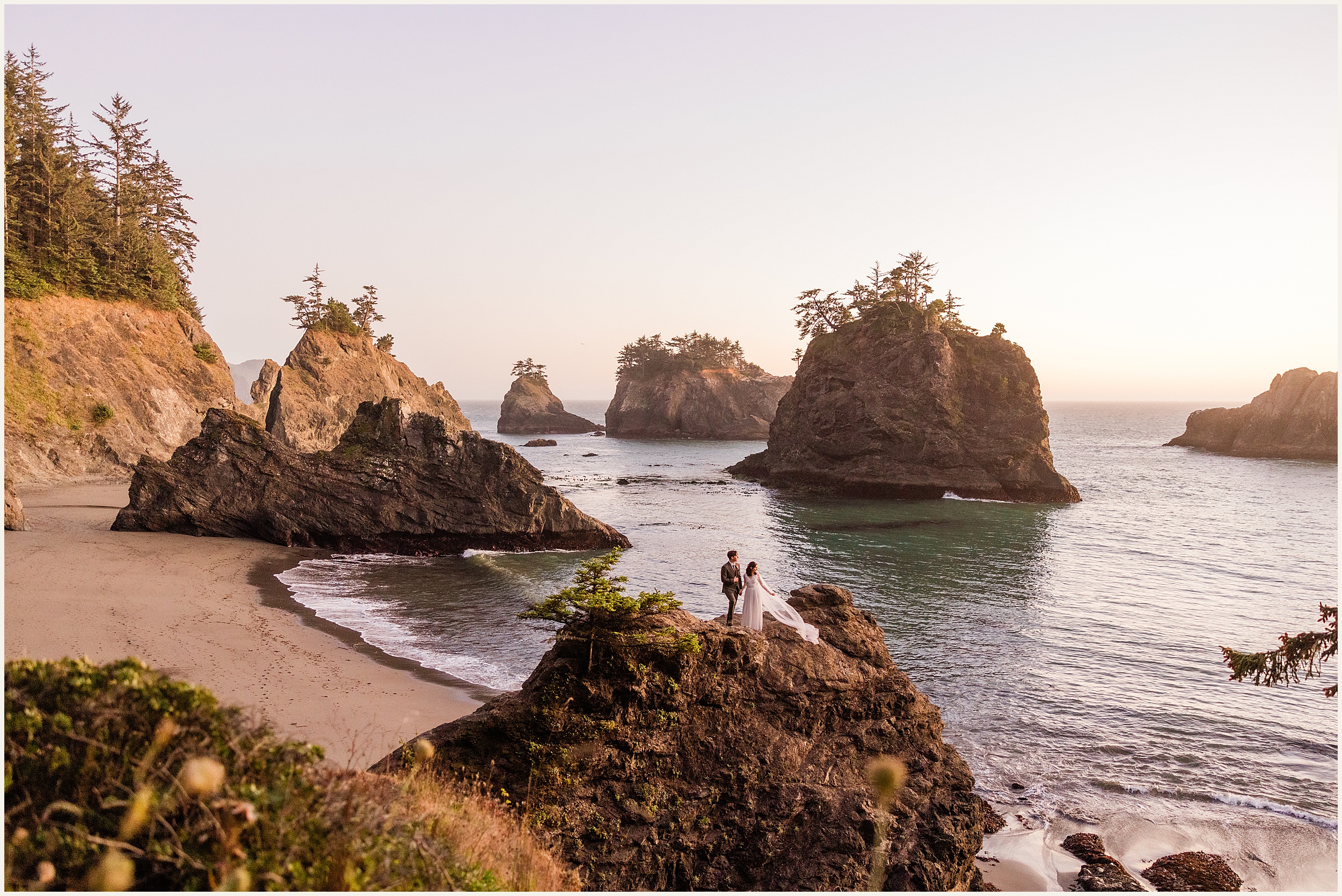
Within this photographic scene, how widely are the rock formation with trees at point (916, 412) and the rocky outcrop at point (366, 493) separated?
31138 mm

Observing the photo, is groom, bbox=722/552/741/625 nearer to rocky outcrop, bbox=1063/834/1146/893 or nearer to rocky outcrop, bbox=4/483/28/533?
rocky outcrop, bbox=1063/834/1146/893

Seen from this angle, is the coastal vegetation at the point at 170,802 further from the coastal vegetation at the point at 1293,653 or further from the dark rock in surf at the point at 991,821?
the dark rock in surf at the point at 991,821

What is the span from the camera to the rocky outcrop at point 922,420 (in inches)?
2174

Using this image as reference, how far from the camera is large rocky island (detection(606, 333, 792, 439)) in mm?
126125

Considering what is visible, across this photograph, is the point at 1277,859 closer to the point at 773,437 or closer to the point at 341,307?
the point at 773,437

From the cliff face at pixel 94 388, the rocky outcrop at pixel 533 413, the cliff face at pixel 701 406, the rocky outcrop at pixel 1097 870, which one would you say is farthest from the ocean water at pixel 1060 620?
the rocky outcrop at pixel 533 413

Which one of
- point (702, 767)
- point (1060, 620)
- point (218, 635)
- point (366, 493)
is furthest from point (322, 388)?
point (702, 767)

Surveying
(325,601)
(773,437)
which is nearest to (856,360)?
(773,437)

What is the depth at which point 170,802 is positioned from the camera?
15.6 feet

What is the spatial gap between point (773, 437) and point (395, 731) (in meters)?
58.2

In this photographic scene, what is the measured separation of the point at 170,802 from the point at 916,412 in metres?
57.2

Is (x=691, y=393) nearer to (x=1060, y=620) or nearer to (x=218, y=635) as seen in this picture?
(x=1060, y=620)

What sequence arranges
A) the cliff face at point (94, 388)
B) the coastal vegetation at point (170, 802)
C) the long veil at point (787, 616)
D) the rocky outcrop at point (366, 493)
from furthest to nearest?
the cliff face at point (94, 388) < the rocky outcrop at point (366, 493) < the long veil at point (787, 616) < the coastal vegetation at point (170, 802)

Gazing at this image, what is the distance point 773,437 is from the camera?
69.2 metres
